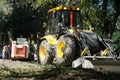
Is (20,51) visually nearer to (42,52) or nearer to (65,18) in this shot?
(42,52)

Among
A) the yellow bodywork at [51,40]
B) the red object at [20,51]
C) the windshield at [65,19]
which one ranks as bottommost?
the red object at [20,51]

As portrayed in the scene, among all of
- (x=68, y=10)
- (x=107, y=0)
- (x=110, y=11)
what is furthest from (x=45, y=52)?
(x=110, y=11)

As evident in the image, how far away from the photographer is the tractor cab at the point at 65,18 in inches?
810

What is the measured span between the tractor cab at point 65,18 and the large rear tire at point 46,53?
830 millimetres

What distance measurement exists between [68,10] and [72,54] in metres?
3.73

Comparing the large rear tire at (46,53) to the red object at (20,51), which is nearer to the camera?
the large rear tire at (46,53)

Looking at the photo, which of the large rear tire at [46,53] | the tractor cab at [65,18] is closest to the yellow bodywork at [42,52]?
the large rear tire at [46,53]

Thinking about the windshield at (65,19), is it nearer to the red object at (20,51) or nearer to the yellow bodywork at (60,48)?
the yellow bodywork at (60,48)

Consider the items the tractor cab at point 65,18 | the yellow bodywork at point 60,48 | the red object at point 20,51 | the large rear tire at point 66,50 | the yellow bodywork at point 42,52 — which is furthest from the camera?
the red object at point 20,51

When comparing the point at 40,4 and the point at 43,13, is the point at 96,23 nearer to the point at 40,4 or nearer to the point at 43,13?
the point at 40,4

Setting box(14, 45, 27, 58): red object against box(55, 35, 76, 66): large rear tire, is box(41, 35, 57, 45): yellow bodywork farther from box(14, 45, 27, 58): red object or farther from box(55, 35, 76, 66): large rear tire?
box(14, 45, 27, 58): red object

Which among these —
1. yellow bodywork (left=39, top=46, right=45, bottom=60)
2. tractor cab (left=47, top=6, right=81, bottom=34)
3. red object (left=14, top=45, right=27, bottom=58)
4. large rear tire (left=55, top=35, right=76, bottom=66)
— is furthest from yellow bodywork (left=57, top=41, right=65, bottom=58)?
red object (left=14, top=45, right=27, bottom=58)

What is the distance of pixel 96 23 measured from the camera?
33.5 meters

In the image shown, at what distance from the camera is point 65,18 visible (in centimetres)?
2086
